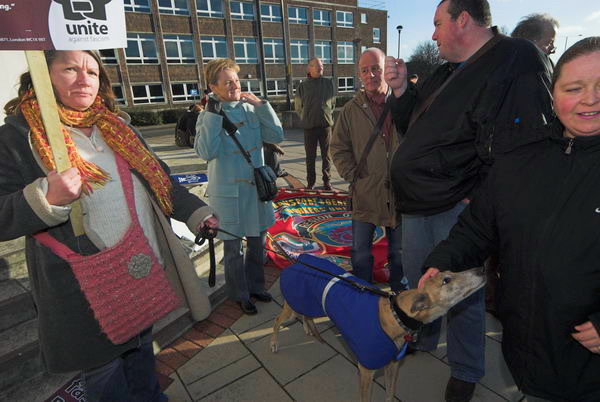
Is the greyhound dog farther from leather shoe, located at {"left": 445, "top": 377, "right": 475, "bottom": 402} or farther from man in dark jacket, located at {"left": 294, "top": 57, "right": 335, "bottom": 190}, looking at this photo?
man in dark jacket, located at {"left": 294, "top": 57, "right": 335, "bottom": 190}

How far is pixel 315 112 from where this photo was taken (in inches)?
269

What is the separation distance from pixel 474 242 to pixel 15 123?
2.17m

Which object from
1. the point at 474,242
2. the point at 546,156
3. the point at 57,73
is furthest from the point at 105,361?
the point at 546,156

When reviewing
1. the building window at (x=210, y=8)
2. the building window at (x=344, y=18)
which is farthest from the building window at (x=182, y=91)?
the building window at (x=344, y=18)

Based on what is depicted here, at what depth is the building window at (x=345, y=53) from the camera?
132 feet

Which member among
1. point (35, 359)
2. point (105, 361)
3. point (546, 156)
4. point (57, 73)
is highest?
point (57, 73)

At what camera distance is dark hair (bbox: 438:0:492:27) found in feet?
6.49

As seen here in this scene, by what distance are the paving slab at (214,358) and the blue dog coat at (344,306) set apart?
730 mm

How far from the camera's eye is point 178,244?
1.99 metres

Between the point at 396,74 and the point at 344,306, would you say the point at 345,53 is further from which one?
the point at 344,306

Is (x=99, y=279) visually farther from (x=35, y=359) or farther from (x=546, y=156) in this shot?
(x=546, y=156)

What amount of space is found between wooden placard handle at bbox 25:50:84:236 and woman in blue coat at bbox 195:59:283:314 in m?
1.56

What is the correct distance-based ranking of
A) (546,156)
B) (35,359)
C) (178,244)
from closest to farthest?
1. (546,156)
2. (178,244)
3. (35,359)

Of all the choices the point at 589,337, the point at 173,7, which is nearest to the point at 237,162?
the point at 589,337
